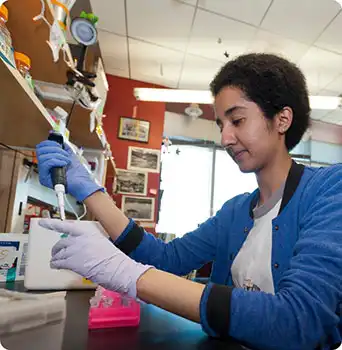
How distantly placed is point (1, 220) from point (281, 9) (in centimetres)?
280

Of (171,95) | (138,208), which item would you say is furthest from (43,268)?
(138,208)

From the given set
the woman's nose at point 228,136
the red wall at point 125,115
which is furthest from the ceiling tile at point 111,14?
the woman's nose at point 228,136

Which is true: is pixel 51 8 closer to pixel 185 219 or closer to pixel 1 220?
pixel 1 220

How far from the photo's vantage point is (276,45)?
3.39 metres

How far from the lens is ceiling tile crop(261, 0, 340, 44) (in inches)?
110

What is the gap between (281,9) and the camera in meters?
2.87

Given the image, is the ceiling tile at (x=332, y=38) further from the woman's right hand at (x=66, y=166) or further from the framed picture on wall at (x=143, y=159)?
the woman's right hand at (x=66, y=166)

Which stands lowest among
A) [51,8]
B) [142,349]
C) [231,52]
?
[142,349]

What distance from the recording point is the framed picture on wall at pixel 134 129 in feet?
14.3

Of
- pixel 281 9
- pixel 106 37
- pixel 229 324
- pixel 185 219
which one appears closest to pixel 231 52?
pixel 281 9

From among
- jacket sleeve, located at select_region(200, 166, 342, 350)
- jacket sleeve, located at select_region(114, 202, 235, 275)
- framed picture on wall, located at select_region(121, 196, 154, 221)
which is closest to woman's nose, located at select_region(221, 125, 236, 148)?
jacket sleeve, located at select_region(114, 202, 235, 275)

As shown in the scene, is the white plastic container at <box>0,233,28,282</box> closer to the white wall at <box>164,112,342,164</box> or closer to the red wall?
the red wall

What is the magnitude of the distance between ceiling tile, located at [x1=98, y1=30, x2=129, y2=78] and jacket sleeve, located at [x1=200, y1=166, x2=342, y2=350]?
3393 mm

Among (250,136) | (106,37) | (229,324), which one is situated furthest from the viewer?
(106,37)
